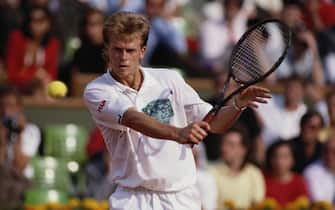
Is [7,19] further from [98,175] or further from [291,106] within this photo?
[291,106]

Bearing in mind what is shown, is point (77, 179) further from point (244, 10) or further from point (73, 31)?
point (244, 10)

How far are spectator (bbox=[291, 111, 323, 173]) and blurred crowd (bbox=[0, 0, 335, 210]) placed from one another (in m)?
0.01

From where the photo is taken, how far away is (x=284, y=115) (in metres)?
12.7

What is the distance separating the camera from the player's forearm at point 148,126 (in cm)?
634

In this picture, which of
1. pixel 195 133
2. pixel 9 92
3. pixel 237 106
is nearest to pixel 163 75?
pixel 237 106

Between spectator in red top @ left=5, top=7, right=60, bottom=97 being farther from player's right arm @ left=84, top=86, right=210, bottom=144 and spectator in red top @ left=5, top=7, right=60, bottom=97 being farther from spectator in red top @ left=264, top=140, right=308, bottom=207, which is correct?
player's right arm @ left=84, top=86, right=210, bottom=144

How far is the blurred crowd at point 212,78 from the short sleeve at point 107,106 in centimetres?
406

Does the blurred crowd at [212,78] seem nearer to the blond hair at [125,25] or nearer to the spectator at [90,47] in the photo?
the spectator at [90,47]

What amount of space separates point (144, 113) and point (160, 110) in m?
0.20

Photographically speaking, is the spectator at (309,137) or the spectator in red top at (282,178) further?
the spectator at (309,137)

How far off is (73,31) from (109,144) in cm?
680

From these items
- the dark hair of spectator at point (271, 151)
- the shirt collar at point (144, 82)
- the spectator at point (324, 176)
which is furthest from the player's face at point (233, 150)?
the shirt collar at point (144, 82)

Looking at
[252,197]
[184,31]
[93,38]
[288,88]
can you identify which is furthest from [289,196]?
[184,31]

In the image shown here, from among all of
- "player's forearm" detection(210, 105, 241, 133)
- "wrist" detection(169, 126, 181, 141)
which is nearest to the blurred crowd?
"player's forearm" detection(210, 105, 241, 133)
